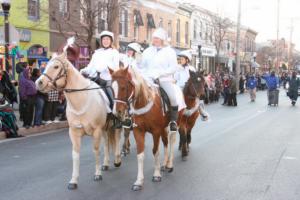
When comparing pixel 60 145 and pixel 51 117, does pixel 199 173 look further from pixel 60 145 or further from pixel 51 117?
pixel 51 117

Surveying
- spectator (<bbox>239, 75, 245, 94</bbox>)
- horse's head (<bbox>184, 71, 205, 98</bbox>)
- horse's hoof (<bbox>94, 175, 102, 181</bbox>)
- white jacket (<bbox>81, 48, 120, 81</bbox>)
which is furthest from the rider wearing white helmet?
spectator (<bbox>239, 75, 245, 94</bbox>)

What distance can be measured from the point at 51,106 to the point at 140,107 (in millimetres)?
8569

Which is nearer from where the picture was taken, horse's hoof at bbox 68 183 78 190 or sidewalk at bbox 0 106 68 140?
horse's hoof at bbox 68 183 78 190

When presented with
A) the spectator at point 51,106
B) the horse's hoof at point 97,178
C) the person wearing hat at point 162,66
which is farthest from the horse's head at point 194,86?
the spectator at point 51,106

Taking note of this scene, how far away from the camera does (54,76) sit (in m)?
7.16

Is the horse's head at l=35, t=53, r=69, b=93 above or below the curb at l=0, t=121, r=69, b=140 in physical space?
above

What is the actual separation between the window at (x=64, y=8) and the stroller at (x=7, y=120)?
12.6 meters

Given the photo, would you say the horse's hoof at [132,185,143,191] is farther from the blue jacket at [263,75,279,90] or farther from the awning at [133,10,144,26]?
the awning at [133,10,144,26]

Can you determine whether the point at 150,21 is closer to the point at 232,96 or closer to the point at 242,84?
the point at 242,84

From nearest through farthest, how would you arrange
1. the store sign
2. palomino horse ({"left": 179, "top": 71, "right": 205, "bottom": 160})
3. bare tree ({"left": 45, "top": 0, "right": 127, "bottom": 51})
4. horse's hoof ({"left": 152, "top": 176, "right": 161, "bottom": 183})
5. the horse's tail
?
horse's hoof ({"left": 152, "top": 176, "right": 161, "bottom": 183})
the horse's tail
palomino horse ({"left": 179, "top": 71, "right": 205, "bottom": 160})
bare tree ({"left": 45, "top": 0, "right": 127, "bottom": 51})
the store sign

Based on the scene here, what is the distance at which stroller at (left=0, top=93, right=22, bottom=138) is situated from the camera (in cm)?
1264

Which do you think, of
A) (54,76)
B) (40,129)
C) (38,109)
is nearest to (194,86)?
(54,76)

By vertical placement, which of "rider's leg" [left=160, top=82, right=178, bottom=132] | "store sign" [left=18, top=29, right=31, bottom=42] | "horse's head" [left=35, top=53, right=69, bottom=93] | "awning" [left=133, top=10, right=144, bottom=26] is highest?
"awning" [left=133, top=10, right=144, bottom=26]

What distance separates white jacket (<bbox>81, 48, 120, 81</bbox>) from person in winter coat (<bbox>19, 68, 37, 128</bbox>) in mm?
5606
